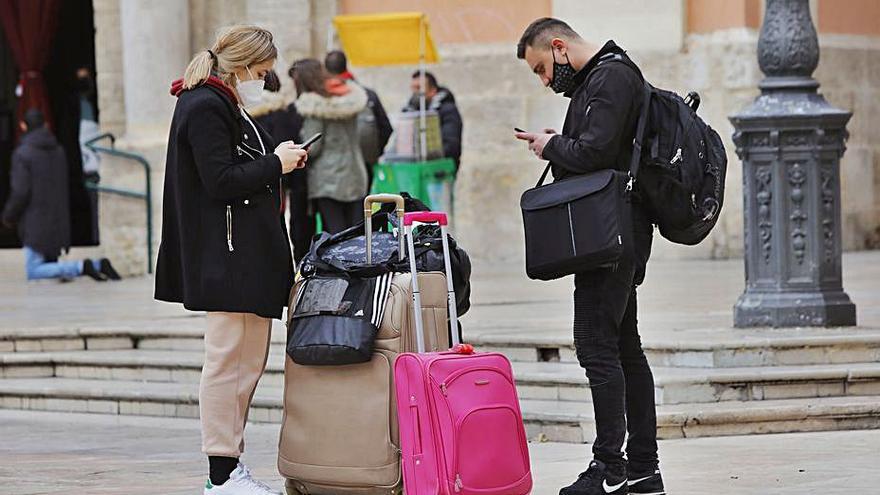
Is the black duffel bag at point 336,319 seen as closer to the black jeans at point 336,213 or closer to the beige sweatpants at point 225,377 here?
the beige sweatpants at point 225,377

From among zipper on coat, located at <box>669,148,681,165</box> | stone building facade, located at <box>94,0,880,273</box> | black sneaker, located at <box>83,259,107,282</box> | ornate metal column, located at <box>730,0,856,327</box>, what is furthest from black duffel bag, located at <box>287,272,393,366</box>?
black sneaker, located at <box>83,259,107,282</box>

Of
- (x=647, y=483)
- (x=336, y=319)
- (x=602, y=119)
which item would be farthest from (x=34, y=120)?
(x=602, y=119)

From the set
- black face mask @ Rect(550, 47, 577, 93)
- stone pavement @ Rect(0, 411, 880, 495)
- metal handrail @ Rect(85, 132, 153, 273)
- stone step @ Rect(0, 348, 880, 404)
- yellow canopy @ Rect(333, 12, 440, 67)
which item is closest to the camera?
black face mask @ Rect(550, 47, 577, 93)

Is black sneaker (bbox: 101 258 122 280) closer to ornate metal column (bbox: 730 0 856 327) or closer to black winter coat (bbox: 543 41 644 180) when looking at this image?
ornate metal column (bbox: 730 0 856 327)

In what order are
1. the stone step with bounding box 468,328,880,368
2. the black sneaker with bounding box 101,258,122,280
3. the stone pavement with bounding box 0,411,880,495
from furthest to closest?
the black sneaker with bounding box 101,258,122,280, the stone step with bounding box 468,328,880,368, the stone pavement with bounding box 0,411,880,495

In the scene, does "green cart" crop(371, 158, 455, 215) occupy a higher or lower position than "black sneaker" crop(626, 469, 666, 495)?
higher

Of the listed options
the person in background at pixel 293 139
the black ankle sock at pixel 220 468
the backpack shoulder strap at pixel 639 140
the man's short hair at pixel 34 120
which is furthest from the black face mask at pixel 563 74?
the man's short hair at pixel 34 120

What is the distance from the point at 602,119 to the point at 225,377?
5.10ft

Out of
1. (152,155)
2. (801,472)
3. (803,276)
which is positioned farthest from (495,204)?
(801,472)

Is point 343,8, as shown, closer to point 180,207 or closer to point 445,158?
point 445,158

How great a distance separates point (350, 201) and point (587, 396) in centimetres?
448

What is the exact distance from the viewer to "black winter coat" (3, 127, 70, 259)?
16125mm

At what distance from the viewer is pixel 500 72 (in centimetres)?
1691

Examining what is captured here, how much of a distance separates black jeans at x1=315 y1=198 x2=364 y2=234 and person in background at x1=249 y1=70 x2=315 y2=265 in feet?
0.59
